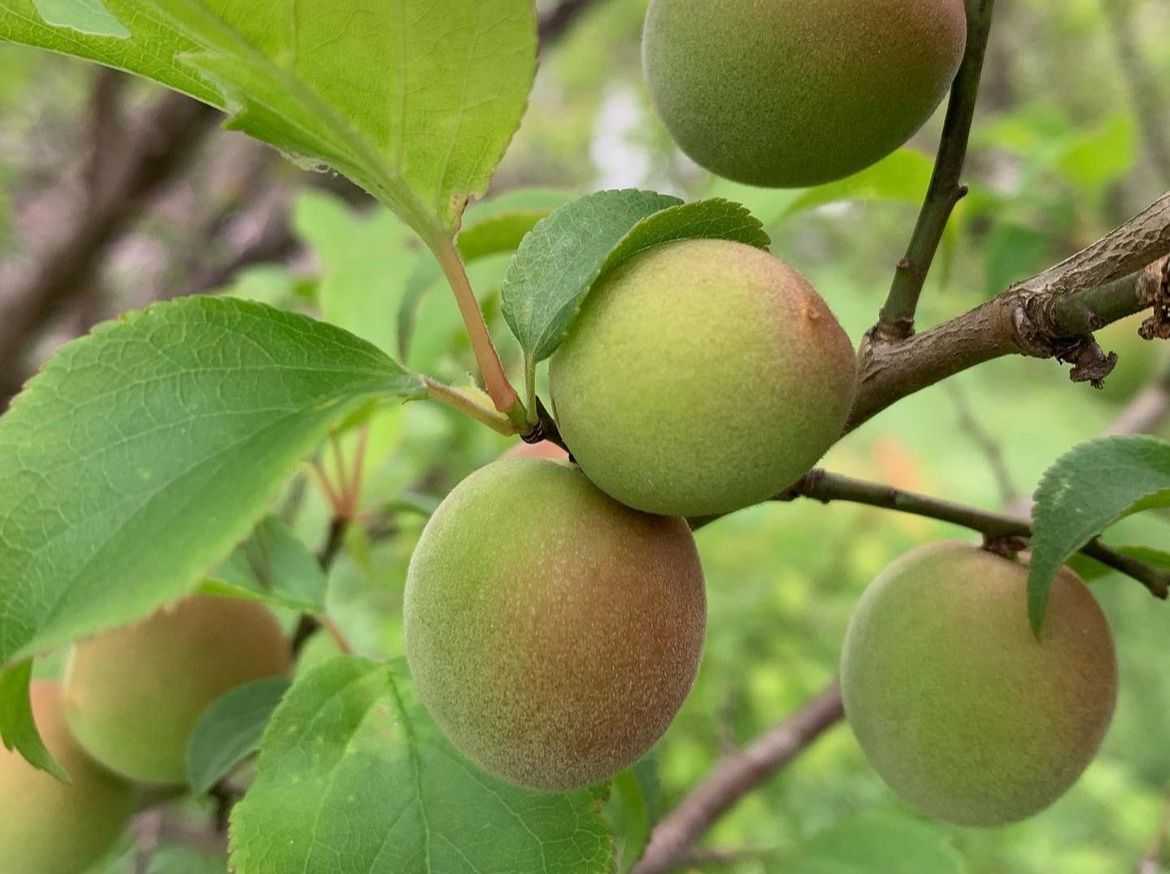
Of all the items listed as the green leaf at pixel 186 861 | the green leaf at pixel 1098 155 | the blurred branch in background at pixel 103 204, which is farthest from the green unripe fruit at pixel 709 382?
the blurred branch in background at pixel 103 204

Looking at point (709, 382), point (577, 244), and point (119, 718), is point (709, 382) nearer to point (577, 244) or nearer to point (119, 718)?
point (577, 244)

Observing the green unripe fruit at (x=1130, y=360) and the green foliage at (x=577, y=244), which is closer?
the green foliage at (x=577, y=244)

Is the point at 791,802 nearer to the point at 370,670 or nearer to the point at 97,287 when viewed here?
the point at 370,670

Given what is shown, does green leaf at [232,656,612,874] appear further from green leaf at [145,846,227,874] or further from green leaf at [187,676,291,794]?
green leaf at [145,846,227,874]

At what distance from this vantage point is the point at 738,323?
1.55 feet

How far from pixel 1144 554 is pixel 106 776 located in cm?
88

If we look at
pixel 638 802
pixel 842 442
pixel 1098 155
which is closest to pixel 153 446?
pixel 638 802

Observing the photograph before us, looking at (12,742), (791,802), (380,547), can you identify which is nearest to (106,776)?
(12,742)

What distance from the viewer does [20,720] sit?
2.03 ft

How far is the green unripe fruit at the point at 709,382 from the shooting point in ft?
1.53

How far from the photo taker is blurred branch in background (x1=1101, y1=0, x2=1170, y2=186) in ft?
11.9

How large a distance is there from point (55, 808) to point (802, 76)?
32.5 inches

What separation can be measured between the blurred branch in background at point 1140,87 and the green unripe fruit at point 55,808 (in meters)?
3.72

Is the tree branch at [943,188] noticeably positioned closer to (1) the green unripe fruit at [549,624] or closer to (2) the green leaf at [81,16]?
(1) the green unripe fruit at [549,624]
